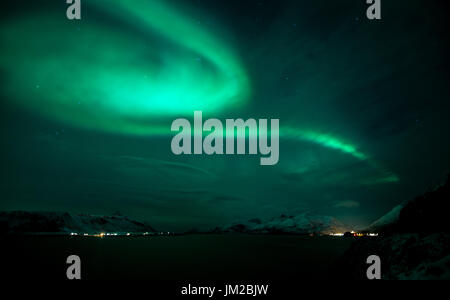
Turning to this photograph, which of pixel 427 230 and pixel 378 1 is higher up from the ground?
pixel 378 1

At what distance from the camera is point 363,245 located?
89.1 ft
